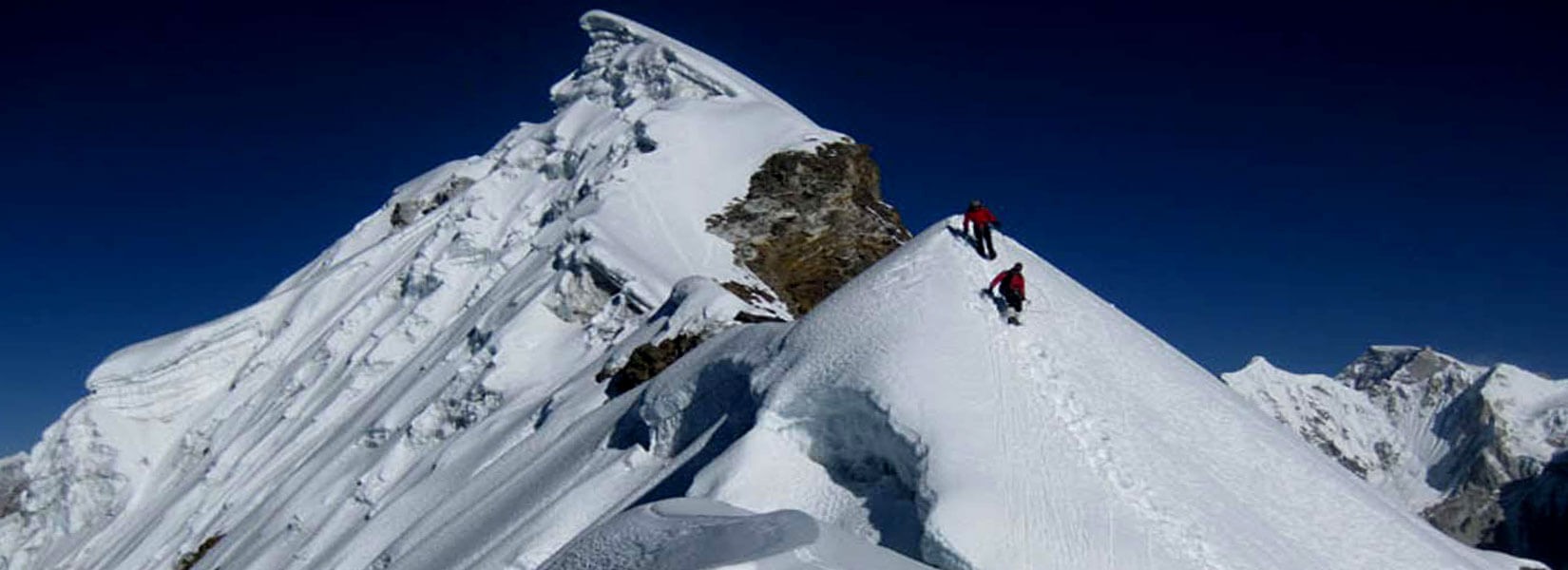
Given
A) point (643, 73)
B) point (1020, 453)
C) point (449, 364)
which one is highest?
point (643, 73)

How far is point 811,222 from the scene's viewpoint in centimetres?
4544

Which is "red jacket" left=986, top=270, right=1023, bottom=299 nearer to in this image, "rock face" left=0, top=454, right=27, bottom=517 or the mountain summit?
the mountain summit

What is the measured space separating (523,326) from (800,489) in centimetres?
2360

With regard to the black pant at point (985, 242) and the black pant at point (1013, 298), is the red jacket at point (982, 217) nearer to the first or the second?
the black pant at point (985, 242)

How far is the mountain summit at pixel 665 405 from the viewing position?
12562 millimetres

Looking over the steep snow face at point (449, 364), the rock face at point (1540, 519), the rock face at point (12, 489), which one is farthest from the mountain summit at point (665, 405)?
the rock face at point (1540, 519)

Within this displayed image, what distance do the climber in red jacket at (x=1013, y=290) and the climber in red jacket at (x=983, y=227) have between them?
4.99 feet

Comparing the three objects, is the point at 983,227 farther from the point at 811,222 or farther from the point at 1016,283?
the point at 811,222

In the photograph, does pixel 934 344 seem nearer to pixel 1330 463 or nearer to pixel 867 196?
pixel 1330 463

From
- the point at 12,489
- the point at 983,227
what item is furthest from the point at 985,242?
the point at 12,489

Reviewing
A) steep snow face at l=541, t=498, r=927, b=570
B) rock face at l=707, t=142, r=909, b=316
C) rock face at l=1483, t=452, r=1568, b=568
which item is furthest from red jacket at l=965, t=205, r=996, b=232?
rock face at l=1483, t=452, r=1568, b=568

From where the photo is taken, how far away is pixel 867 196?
47.8 metres

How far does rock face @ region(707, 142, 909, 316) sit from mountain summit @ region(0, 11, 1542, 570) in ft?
0.48

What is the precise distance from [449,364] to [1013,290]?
26.9 meters
